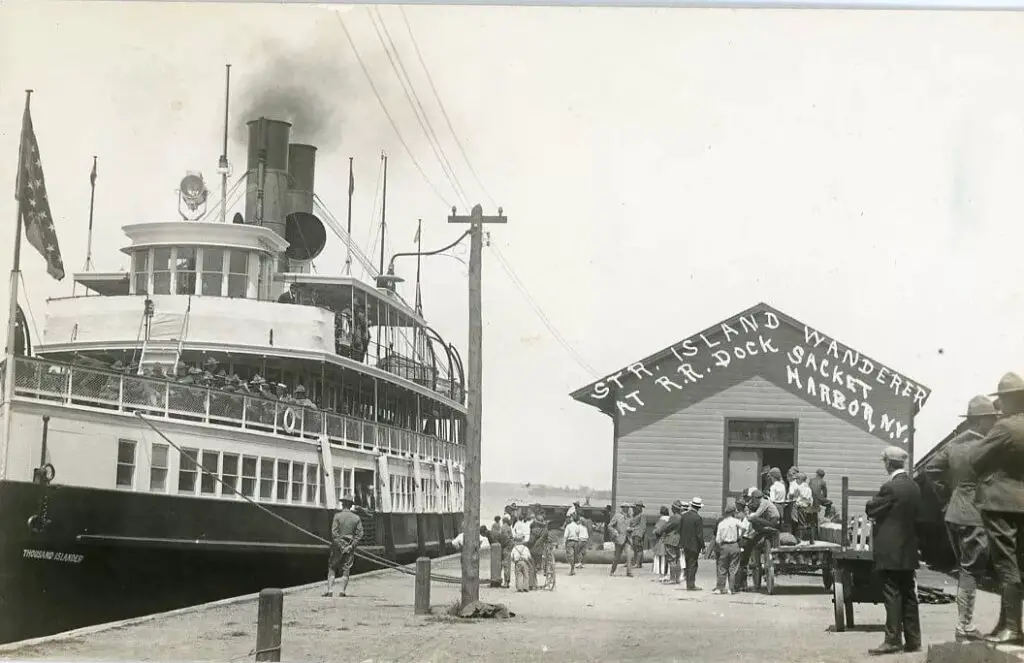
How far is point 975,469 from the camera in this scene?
8500 mm

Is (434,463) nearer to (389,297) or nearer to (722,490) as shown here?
(389,297)

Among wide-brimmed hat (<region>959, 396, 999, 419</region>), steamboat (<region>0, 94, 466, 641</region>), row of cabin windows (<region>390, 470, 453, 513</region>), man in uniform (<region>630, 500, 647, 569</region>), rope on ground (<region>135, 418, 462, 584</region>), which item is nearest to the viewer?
wide-brimmed hat (<region>959, 396, 999, 419</region>)

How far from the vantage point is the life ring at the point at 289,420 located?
1942cm

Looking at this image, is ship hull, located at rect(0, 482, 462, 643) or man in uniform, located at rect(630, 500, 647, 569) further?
man in uniform, located at rect(630, 500, 647, 569)

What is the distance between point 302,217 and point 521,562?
11.1 metres

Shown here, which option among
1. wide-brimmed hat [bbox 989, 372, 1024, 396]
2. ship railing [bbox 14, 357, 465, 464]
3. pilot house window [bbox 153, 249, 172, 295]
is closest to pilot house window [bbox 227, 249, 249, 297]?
pilot house window [bbox 153, 249, 172, 295]

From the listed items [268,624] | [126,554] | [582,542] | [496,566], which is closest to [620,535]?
[582,542]

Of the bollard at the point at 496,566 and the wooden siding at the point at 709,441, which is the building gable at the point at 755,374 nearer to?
the wooden siding at the point at 709,441

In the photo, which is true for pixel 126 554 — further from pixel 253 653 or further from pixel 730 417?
pixel 730 417

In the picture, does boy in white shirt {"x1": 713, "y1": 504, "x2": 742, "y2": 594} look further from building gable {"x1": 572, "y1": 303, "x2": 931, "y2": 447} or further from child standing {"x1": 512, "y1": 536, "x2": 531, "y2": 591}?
building gable {"x1": 572, "y1": 303, "x2": 931, "y2": 447}

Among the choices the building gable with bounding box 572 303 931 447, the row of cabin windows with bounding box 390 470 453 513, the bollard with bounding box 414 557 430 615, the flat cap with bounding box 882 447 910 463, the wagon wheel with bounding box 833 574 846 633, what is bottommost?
the bollard with bounding box 414 557 430 615

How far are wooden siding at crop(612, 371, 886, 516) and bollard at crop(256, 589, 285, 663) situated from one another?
10469 mm

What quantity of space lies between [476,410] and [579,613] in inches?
110

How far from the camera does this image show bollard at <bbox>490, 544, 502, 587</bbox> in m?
17.9
